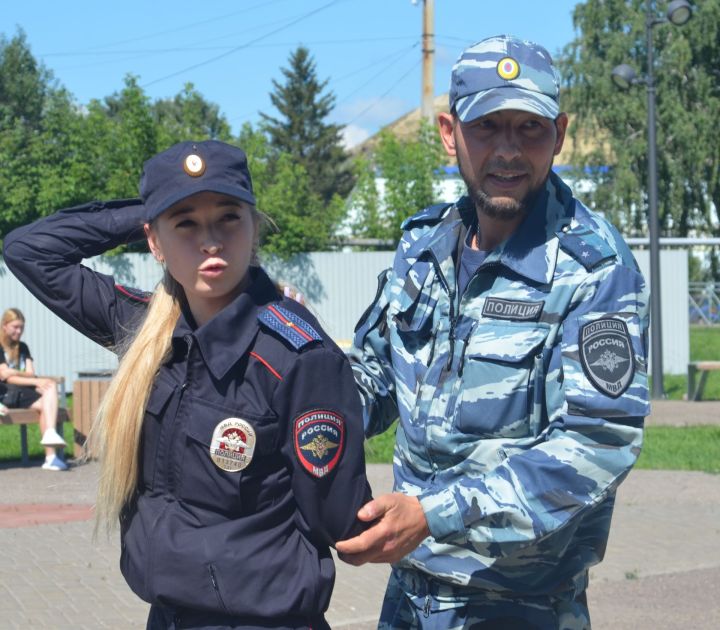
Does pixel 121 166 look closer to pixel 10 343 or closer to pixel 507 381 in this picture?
pixel 10 343

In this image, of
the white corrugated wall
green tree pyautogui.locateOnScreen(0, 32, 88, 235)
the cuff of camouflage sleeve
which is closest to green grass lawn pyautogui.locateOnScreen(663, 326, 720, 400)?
the white corrugated wall

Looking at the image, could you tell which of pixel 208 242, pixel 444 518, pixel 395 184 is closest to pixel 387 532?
pixel 444 518

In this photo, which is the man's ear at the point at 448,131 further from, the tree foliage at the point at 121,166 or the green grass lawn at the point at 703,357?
the tree foliage at the point at 121,166

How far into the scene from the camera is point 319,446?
223 centimetres

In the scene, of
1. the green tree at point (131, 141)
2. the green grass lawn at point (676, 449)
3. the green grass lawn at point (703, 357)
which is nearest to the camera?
the green grass lawn at point (676, 449)

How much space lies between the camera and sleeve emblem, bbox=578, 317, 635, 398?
2.29 m

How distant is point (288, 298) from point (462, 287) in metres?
0.43

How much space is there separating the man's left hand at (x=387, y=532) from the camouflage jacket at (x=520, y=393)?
3 cm

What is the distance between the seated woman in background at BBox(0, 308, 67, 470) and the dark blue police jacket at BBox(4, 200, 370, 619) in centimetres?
Result: 846

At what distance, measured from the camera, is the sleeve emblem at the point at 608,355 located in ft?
7.50

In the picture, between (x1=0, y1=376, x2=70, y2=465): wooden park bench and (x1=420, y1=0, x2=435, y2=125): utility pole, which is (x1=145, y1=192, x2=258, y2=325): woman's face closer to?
(x1=0, y1=376, x2=70, y2=465): wooden park bench

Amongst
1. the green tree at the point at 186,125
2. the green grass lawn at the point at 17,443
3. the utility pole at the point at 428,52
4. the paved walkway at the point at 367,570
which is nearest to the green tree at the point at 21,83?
the utility pole at the point at 428,52

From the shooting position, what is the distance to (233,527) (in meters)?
2.25

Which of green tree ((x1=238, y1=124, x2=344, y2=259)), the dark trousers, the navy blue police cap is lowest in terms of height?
the dark trousers
